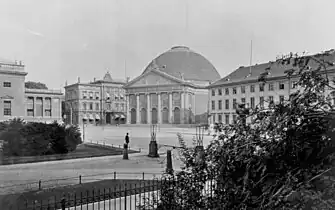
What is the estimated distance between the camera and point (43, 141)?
3943 mm

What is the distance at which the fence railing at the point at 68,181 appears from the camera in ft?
7.22

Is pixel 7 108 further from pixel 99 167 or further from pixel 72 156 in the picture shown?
pixel 72 156

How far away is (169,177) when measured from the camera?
1.10m

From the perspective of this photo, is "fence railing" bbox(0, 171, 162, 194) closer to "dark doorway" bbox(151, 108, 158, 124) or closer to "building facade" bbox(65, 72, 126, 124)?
"building facade" bbox(65, 72, 126, 124)

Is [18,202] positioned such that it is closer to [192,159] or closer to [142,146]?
[192,159]

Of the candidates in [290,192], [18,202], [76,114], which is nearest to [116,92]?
[76,114]

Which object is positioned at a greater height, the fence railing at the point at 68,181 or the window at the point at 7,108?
the window at the point at 7,108

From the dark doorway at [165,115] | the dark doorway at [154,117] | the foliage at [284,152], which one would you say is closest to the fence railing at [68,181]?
the dark doorway at [165,115]

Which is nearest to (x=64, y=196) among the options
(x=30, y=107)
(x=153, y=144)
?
(x=30, y=107)

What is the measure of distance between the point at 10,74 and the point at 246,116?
5.51ft

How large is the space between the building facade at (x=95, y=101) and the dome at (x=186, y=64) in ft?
1.32

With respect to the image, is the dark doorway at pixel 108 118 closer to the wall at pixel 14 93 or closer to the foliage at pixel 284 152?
the wall at pixel 14 93

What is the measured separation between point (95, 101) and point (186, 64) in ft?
2.71

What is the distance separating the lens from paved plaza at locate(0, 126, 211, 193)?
2490 millimetres
